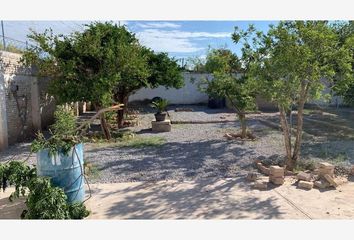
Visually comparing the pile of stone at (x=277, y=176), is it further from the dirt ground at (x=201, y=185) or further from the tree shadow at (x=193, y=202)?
the tree shadow at (x=193, y=202)

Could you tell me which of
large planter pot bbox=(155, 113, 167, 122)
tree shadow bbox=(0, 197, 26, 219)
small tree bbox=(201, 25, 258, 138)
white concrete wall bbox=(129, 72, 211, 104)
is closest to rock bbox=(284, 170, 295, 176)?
small tree bbox=(201, 25, 258, 138)

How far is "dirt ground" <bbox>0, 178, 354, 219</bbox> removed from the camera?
4.55 metres

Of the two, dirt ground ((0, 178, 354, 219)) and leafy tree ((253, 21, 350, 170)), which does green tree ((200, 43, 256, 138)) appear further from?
dirt ground ((0, 178, 354, 219))

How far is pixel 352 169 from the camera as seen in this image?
6.51 metres

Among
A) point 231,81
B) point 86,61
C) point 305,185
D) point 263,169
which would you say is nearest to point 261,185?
point 305,185

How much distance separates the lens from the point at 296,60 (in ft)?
19.3

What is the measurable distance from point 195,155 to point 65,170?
411cm

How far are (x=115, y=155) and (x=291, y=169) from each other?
430 centimetres

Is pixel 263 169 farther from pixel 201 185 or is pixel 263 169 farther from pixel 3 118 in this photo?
pixel 3 118

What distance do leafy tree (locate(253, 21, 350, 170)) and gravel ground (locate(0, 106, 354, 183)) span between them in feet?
6.14

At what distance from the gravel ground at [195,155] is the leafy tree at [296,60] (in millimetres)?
1870

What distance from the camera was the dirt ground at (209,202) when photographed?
4.55 meters

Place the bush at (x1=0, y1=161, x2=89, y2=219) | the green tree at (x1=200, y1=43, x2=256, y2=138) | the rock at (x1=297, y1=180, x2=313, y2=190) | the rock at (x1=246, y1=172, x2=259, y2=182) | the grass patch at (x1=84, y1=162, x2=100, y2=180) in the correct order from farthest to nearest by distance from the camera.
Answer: the green tree at (x1=200, y1=43, x2=256, y2=138) < the grass patch at (x1=84, y1=162, x2=100, y2=180) < the rock at (x1=246, y1=172, x2=259, y2=182) < the rock at (x1=297, y1=180, x2=313, y2=190) < the bush at (x1=0, y1=161, x2=89, y2=219)

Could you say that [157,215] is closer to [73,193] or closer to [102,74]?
[73,193]
